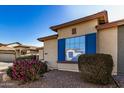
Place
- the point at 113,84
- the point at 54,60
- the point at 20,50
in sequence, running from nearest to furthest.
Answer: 1. the point at 113,84
2. the point at 54,60
3. the point at 20,50

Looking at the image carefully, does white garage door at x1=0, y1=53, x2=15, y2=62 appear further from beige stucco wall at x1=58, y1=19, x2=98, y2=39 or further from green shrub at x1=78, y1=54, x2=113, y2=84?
green shrub at x1=78, y1=54, x2=113, y2=84

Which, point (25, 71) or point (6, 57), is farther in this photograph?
point (6, 57)

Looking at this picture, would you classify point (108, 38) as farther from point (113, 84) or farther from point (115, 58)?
point (113, 84)

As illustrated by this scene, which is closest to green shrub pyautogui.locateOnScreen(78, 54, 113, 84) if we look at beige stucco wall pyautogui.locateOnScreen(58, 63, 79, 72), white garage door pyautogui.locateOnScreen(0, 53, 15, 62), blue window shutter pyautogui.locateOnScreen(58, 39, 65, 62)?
beige stucco wall pyautogui.locateOnScreen(58, 63, 79, 72)

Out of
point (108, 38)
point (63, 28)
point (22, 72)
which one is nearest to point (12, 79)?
point (22, 72)

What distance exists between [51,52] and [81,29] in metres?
4.48

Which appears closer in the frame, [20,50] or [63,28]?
[63,28]

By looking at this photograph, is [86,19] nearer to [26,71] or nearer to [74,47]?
[74,47]

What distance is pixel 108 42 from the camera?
32.9 feet

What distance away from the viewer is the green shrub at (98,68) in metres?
7.28

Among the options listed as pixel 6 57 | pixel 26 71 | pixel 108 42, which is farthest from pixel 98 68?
pixel 6 57
